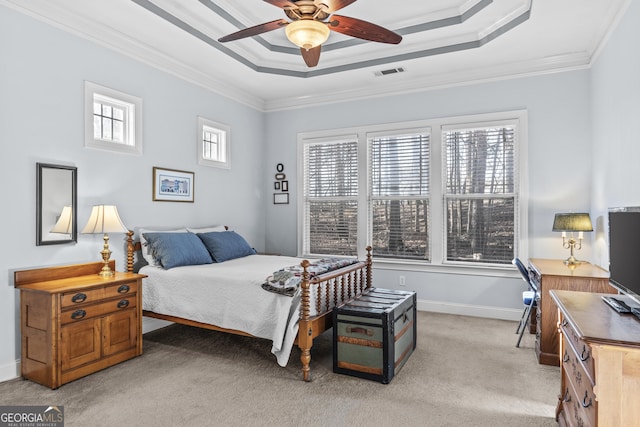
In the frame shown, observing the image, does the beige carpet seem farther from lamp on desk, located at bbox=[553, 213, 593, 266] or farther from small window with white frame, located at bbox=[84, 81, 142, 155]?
small window with white frame, located at bbox=[84, 81, 142, 155]

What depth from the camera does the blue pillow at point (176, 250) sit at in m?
3.77

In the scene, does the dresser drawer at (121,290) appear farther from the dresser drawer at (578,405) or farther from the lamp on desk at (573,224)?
the lamp on desk at (573,224)

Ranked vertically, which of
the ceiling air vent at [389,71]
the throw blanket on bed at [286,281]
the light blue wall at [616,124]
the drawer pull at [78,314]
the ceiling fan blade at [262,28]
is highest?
the ceiling air vent at [389,71]

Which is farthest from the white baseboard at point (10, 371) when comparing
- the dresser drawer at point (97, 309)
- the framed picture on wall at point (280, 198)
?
the framed picture on wall at point (280, 198)

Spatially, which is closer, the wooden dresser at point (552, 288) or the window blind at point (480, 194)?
the wooden dresser at point (552, 288)

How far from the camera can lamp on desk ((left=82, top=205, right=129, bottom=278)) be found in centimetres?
328

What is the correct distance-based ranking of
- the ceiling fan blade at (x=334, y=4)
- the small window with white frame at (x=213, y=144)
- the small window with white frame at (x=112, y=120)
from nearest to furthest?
the ceiling fan blade at (x=334, y=4) → the small window with white frame at (x=112, y=120) → the small window with white frame at (x=213, y=144)

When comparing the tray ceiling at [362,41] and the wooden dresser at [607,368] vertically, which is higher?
the tray ceiling at [362,41]

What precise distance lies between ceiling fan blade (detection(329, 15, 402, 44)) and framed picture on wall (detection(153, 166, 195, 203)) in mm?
2531

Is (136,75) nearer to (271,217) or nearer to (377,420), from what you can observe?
(271,217)

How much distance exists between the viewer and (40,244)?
317 cm

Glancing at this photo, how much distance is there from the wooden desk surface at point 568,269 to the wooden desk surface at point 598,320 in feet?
3.57

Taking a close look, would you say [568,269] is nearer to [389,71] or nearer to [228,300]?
[389,71]

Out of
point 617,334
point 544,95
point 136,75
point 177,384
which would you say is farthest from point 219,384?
point 544,95
